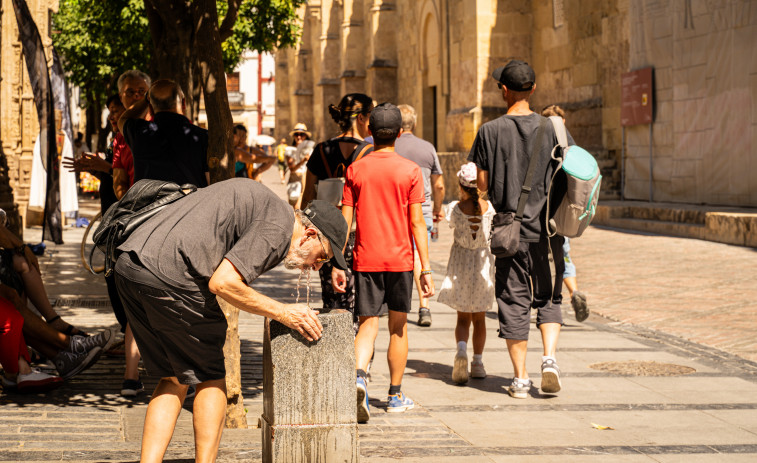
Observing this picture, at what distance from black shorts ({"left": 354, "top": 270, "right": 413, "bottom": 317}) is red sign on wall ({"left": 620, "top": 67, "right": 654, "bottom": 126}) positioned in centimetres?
1544

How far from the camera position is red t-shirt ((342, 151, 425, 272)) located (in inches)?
252

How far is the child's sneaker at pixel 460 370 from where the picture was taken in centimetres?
720

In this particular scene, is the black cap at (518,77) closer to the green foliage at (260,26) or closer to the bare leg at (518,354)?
the bare leg at (518,354)

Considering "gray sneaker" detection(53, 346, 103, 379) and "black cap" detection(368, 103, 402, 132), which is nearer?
"black cap" detection(368, 103, 402, 132)

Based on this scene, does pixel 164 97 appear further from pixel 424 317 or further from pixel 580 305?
pixel 580 305

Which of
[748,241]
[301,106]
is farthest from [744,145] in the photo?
[301,106]

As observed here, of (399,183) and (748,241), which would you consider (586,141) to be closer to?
(748,241)

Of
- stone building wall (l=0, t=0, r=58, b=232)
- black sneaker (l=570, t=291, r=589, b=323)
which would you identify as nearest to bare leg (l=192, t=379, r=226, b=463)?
black sneaker (l=570, t=291, r=589, b=323)

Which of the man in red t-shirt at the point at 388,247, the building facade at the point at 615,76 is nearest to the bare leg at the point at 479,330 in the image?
the man in red t-shirt at the point at 388,247

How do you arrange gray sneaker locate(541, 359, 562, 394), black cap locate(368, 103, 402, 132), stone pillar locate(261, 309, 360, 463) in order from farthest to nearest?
gray sneaker locate(541, 359, 562, 394) → black cap locate(368, 103, 402, 132) → stone pillar locate(261, 309, 360, 463)

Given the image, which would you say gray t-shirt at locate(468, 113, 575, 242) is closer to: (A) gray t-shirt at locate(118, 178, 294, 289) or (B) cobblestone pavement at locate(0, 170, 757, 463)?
(B) cobblestone pavement at locate(0, 170, 757, 463)

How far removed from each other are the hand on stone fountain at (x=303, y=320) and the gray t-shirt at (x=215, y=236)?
0.83ft

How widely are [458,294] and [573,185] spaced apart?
1123 mm

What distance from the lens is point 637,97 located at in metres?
21.3
